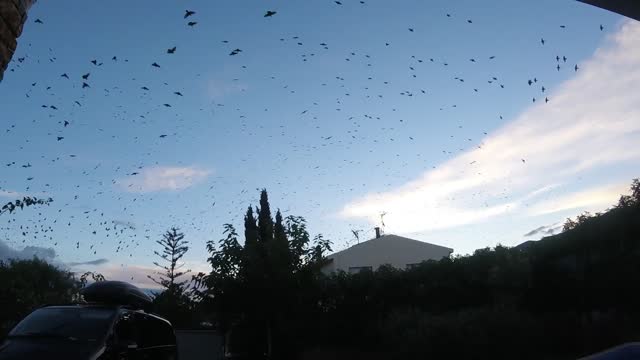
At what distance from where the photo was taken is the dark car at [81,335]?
7.35 metres

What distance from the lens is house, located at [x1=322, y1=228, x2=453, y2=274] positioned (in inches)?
1874

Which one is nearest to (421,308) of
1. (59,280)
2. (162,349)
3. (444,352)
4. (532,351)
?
(444,352)

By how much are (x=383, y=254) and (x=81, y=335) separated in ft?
136

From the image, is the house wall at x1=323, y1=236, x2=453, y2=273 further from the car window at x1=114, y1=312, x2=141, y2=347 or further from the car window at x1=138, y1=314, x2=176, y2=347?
the car window at x1=114, y1=312, x2=141, y2=347

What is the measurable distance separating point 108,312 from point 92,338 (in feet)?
2.36

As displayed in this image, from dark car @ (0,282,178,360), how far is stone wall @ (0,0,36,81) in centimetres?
519

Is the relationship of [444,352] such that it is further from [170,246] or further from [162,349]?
[170,246]

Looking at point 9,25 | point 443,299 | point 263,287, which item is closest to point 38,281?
point 263,287

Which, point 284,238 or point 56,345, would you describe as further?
point 284,238

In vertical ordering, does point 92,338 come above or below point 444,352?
above

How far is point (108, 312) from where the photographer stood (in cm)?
835

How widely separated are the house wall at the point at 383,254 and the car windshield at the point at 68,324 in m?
39.3

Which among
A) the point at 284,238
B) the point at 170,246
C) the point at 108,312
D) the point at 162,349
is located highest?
the point at 170,246

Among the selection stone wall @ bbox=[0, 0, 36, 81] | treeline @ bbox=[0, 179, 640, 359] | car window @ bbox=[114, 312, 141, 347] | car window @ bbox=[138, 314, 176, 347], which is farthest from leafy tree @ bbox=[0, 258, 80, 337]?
stone wall @ bbox=[0, 0, 36, 81]
